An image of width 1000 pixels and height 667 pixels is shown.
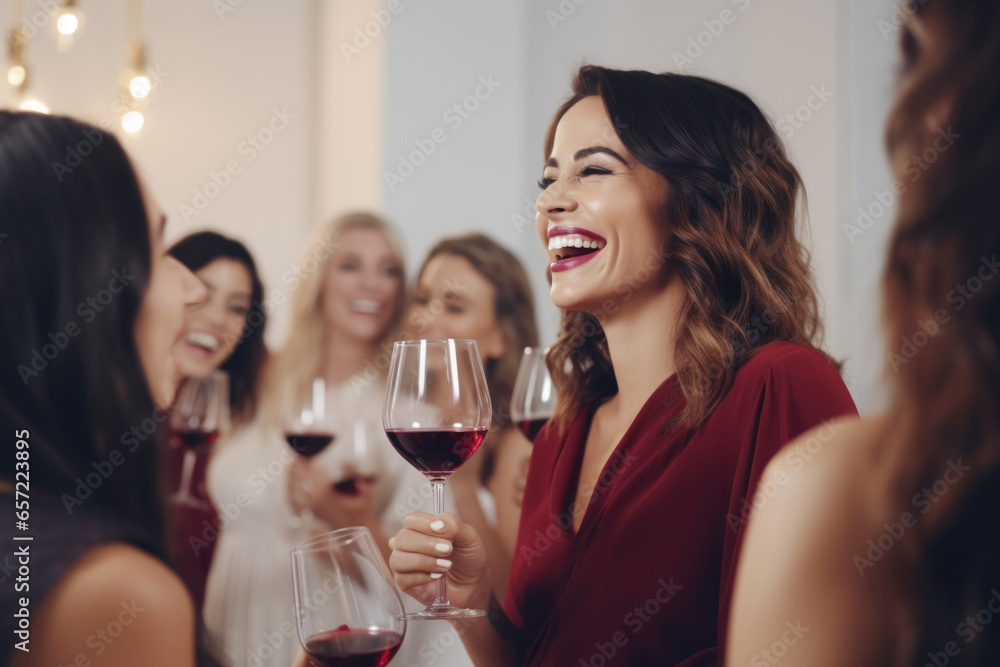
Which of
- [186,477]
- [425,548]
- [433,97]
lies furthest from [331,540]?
[433,97]

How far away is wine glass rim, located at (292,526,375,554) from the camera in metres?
0.96

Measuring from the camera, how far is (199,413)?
94.2 inches

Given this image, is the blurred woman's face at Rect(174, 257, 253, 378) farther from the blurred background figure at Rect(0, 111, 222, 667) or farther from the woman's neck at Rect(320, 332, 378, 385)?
the blurred background figure at Rect(0, 111, 222, 667)

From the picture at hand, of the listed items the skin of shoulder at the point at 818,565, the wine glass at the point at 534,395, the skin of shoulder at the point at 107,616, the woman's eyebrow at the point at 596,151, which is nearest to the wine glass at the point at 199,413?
the wine glass at the point at 534,395

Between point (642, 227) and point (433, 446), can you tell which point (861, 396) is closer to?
point (642, 227)

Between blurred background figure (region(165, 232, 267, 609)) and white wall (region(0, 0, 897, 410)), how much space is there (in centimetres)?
123

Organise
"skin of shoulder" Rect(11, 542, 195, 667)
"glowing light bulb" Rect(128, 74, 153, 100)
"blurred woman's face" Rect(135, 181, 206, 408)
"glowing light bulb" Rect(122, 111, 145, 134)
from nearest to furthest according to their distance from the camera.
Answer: "skin of shoulder" Rect(11, 542, 195, 667) < "blurred woman's face" Rect(135, 181, 206, 408) < "glowing light bulb" Rect(128, 74, 153, 100) < "glowing light bulb" Rect(122, 111, 145, 134)

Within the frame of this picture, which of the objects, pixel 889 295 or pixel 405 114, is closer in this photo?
pixel 889 295

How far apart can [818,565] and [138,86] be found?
3.10m

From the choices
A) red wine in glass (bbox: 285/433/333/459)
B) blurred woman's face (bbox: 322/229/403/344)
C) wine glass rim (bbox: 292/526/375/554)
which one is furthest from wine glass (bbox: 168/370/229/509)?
wine glass rim (bbox: 292/526/375/554)

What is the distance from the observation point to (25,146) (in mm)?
756

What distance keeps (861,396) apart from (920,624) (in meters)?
1.80

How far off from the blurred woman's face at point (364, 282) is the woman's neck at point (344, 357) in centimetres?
4

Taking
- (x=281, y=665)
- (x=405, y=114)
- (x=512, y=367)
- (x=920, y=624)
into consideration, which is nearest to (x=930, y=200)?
(x=920, y=624)
